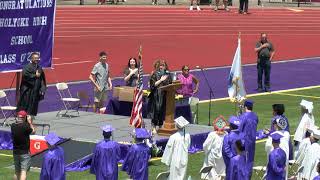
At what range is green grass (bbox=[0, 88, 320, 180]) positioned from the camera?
20016mm

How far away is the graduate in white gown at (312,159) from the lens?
688 inches

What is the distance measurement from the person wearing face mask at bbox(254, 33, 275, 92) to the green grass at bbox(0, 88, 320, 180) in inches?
29.5

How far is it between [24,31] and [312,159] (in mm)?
9266

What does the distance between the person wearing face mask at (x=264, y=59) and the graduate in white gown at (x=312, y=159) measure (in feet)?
48.3

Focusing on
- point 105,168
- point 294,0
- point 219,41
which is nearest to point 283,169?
point 105,168

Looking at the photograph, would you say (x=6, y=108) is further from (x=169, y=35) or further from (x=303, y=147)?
(x=169, y=35)

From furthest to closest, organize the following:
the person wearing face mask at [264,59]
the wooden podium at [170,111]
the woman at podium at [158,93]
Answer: the person wearing face mask at [264,59] → the woman at podium at [158,93] → the wooden podium at [170,111]

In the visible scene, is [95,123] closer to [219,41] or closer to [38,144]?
[38,144]

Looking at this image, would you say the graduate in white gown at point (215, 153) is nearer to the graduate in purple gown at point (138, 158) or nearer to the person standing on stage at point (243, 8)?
the graduate in purple gown at point (138, 158)

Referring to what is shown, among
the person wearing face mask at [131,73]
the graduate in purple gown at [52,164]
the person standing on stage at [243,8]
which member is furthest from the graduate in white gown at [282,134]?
the person standing on stage at [243,8]

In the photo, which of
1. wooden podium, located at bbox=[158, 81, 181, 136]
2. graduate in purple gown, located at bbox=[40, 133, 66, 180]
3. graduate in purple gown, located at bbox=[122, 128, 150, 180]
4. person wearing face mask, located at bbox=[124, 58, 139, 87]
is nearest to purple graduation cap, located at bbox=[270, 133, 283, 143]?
graduate in purple gown, located at bbox=[122, 128, 150, 180]

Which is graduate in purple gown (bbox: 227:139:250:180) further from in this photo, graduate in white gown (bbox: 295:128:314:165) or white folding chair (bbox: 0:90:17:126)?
white folding chair (bbox: 0:90:17:126)

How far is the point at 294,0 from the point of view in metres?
76.9

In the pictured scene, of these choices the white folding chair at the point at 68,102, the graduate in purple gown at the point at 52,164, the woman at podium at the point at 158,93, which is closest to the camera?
the graduate in purple gown at the point at 52,164
